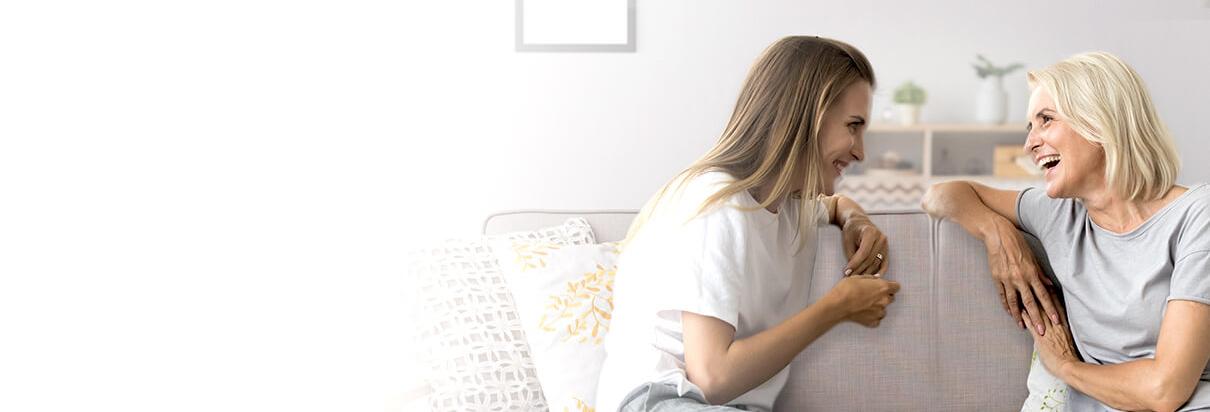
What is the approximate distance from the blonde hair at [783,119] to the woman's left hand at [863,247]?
297mm

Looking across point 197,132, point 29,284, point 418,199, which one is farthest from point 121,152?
point 418,199

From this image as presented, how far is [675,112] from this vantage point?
3.40 metres

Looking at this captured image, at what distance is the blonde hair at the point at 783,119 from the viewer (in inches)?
63.9

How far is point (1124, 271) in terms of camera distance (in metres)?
1.64

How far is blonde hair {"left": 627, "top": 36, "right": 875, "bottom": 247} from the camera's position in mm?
1623

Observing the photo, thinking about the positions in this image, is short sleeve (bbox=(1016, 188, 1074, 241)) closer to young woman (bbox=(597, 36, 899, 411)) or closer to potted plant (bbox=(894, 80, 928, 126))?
young woman (bbox=(597, 36, 899, 411))

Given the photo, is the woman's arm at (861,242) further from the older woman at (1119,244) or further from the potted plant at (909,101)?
the potted plant at (909,101)

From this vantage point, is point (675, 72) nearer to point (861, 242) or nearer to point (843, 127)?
point (861, 242)

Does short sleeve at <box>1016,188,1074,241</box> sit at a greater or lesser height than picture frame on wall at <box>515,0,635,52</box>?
lesser

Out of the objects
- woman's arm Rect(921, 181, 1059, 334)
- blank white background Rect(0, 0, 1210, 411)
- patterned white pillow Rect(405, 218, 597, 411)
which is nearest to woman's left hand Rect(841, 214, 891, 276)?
woman's arm Rect(921, 181, 1059, 334)

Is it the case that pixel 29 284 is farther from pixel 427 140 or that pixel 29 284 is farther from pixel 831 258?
pixel 831 258

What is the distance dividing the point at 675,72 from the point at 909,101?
77cm

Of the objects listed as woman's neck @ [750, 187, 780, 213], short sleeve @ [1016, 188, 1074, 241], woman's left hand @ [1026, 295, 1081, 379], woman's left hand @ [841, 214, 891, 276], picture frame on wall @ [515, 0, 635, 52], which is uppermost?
picture frame on wall @ [515, 0, 635, 52]

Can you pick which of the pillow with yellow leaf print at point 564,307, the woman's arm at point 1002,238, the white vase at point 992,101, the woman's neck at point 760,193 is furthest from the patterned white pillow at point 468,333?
the white vase at point 992,101
